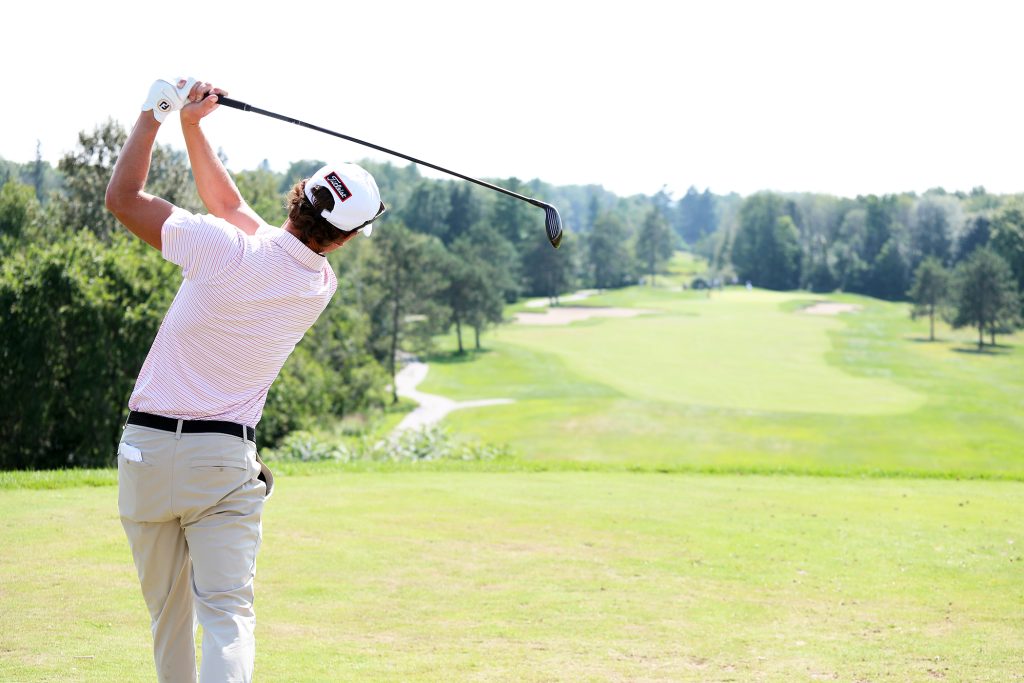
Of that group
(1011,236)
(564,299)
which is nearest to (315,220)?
(564,299)

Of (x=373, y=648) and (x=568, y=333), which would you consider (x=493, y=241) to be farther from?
(x=373, y=648)

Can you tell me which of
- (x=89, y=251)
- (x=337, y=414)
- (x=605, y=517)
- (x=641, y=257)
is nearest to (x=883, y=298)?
(x=641, y=257)

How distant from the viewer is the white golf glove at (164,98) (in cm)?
323

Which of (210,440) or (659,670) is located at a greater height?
(210,440)

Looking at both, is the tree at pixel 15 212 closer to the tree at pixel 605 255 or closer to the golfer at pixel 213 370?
the golfer at pixel 213 370

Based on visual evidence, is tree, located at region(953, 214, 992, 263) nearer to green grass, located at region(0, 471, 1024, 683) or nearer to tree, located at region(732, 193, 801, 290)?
tree, located at region(732, 193, 801, 290)

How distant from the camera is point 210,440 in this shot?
10.5ft

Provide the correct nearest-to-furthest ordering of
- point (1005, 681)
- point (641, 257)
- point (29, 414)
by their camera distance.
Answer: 1. point (1005, 681)
2. point (29, 414)
3. point (641, 257)

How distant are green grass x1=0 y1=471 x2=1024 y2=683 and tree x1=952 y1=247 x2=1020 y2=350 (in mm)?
56830

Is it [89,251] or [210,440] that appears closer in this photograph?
[210,440]

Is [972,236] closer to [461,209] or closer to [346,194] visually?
[461,209]

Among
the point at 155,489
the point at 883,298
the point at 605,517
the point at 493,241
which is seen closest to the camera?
the point at 155,489

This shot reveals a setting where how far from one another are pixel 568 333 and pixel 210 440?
64.1 meters

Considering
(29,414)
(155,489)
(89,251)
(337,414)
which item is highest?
(89,251)
